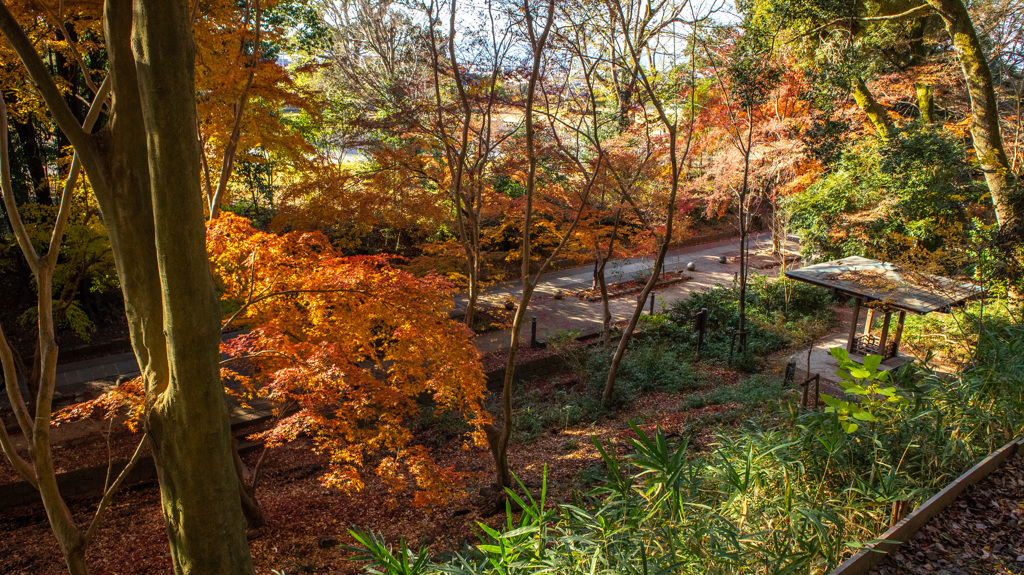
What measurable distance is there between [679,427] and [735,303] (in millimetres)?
7352

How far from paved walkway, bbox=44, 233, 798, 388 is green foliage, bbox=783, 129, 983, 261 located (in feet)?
12.3

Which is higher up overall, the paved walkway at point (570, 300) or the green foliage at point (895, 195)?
the green foliage at point (895, 195)

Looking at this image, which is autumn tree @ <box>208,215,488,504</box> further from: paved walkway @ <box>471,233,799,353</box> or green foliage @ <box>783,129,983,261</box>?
green foliage @ <box>783,129,983,261</box>

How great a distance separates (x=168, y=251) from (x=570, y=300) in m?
13.0

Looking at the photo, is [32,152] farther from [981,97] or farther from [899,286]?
[981,97]

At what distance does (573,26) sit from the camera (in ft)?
26.6

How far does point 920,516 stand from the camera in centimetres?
375

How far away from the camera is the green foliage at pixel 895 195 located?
12562 millimetres

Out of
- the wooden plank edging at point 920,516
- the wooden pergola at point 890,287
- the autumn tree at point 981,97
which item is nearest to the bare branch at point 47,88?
the wooden plank edging at point 920,516

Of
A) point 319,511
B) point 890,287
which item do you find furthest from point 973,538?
→ point 319,511

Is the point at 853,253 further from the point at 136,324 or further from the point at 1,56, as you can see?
the point at 1,56

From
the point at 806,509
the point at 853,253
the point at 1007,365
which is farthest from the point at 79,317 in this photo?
the point at 853,253

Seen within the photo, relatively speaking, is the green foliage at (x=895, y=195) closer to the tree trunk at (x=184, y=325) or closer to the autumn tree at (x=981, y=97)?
the autumn tree at (x=981, y=97)

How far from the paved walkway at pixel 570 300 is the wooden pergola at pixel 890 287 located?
4.60 meters
